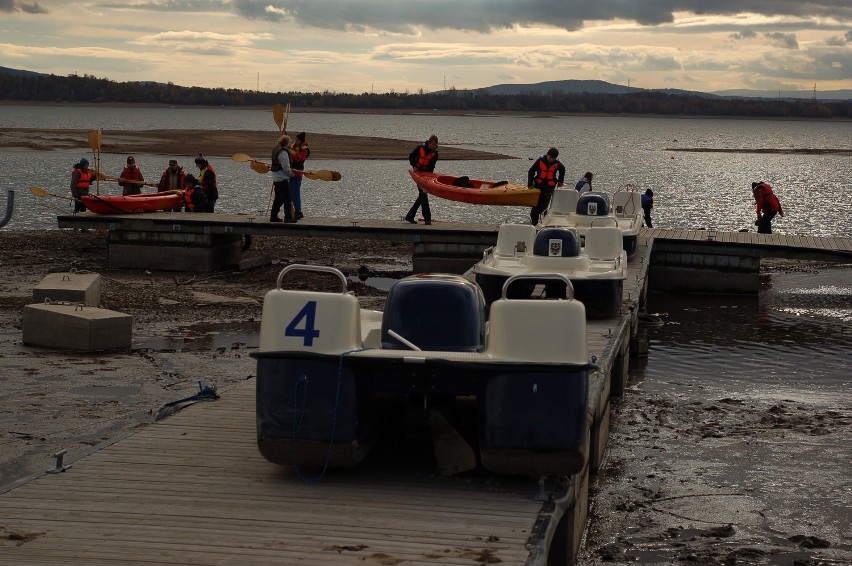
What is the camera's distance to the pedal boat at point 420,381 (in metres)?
7.11

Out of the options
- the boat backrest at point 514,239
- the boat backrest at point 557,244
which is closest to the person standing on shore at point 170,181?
the boat backrest at point 514,239

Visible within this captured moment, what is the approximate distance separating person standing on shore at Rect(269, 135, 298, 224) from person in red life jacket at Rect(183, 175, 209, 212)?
2.85 m

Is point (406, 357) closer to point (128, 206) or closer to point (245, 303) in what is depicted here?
point (245, 303)

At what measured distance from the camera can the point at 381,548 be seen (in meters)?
6.25

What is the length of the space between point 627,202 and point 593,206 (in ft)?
9.72

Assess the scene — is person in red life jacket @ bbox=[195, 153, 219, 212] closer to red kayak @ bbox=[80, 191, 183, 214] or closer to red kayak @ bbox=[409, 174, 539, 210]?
red kayak @ bbox=[80, 191, 183, 214]

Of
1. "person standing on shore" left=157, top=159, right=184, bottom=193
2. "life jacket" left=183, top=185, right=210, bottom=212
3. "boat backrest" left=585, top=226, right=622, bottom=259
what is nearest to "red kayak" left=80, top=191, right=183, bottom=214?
"life jacket" left=183, top=185, right=210, bottom=212

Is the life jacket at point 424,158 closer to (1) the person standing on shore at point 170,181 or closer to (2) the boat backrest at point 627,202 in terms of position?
(2) the boat backrest at point 627,202

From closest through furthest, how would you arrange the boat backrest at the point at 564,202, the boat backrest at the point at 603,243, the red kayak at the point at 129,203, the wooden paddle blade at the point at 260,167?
1. the boat backrest at the point at 603,243
2. the boat backrest at the point at 564,202
3. the red kayak at the point at 129,203
4. the wooden paddle blade at the point at 260,167

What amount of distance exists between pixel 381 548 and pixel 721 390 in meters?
8.78

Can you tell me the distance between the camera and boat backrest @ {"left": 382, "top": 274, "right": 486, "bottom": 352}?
7.74 m

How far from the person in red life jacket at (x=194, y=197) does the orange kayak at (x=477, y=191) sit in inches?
176

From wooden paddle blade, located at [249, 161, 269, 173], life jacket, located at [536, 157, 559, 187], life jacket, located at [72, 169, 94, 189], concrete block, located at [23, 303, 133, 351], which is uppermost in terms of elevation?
life jacket, located at [536, 157, 559, 187]

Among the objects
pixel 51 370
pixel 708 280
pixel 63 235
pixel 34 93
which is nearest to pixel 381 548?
pixel 51 370
